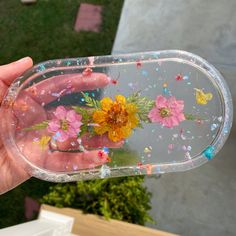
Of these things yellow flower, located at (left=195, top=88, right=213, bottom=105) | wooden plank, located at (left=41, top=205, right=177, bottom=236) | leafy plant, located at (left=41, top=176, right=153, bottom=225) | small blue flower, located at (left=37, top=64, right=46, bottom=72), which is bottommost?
wooden plank, located at (left=41, top=205, right=177, bottom=236)

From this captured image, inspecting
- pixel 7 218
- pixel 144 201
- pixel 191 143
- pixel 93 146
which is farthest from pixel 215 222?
pixel 7 218

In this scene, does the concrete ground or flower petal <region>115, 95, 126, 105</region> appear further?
the concrete ground

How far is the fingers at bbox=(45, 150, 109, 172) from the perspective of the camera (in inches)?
55.6

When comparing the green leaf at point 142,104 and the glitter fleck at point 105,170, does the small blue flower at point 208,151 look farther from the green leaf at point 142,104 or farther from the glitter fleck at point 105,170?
the glitter fleck at point 105,170

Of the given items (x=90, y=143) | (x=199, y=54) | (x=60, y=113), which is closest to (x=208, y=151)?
(x=90, y=143)

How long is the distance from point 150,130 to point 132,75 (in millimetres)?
197

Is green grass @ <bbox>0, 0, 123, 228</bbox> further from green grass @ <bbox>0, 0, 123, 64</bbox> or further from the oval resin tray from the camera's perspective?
the oval resin tray

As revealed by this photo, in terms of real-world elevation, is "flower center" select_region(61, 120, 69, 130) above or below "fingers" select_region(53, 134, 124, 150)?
above

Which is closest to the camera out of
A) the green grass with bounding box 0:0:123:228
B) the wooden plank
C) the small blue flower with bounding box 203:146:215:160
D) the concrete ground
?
the small blue flower with bounding box 203:146:215:160

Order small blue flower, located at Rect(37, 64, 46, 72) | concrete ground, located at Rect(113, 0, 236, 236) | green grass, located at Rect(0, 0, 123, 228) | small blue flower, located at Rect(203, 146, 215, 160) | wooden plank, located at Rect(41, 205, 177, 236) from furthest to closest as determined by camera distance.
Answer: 1. green grass, located at Rect(0, 0, 123, 228)
2. concrete ground, located at Rect(113, 0, 236, 236)
3. wooden plank, located at Rect(41, 205, 177, 236)
4. small blue flower, located at Rect(37, 64, 46, 72)
5. small blue flower, located at Rect(203, 146, 215, 160)

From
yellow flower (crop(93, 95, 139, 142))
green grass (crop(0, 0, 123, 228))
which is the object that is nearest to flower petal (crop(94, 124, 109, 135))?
yellow flower (crop(93, 95, 139, 142))

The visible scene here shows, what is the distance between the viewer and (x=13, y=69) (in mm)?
1411

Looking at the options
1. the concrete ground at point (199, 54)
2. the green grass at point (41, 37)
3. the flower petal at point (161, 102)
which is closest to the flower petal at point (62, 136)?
the flower petal at point (161, 102)

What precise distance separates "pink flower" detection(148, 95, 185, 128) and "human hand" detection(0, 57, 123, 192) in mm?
149
